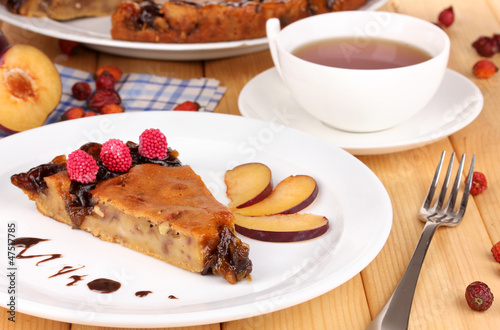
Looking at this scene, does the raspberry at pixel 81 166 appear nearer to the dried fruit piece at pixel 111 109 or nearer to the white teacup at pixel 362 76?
the dried fruit piece at pixel 111 109

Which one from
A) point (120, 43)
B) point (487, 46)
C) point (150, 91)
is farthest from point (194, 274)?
point (487, 46)

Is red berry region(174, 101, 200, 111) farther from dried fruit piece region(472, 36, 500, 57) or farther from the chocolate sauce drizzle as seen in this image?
dried fruit piece region(472, 36, 500, 57)

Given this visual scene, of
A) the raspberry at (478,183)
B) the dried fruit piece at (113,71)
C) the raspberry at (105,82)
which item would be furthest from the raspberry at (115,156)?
the raspberry at (478,183)

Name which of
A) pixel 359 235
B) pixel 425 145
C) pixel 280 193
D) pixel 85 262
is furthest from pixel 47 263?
pixel 425 145

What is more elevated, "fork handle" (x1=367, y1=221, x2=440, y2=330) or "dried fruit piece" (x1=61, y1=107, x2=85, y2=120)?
"dried fruit piece" (x1=61, y1=107, x2=85, y2=120)

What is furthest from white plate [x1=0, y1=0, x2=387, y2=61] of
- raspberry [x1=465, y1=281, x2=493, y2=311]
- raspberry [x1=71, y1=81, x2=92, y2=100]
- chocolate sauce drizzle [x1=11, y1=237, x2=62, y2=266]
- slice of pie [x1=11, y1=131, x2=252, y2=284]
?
raspberry [x1=465, y1=281, x2=493, y2=311]

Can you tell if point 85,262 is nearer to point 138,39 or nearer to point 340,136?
point 340,136
